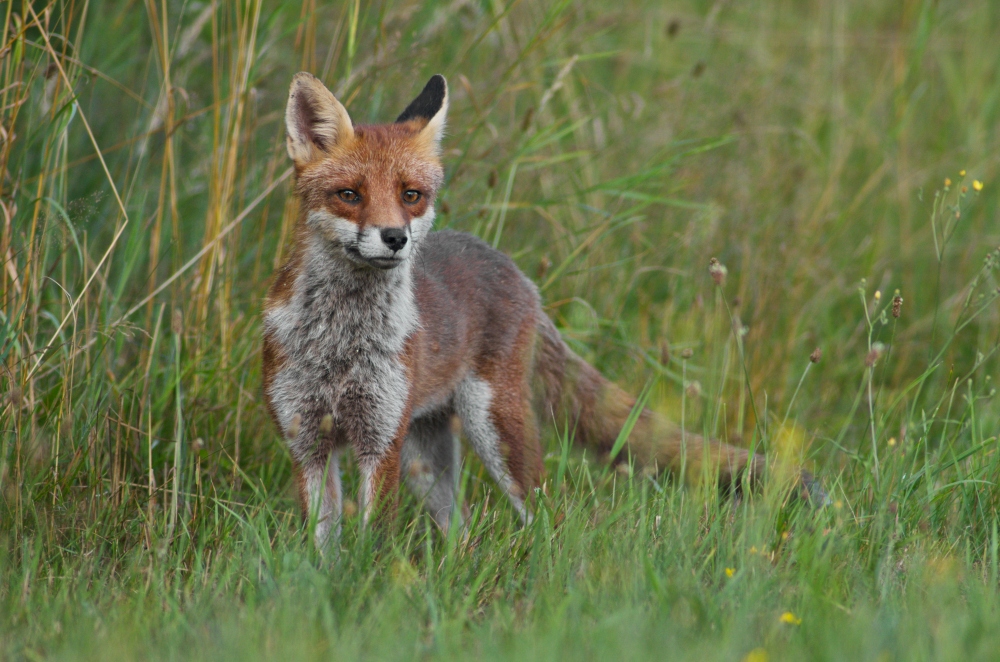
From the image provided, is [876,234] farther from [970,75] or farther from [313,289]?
[313,289]

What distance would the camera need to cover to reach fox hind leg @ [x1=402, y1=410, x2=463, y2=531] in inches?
193

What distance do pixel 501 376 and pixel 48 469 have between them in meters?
2.01

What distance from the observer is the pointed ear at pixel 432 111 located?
4.29 metres

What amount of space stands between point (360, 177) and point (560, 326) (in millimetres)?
2120

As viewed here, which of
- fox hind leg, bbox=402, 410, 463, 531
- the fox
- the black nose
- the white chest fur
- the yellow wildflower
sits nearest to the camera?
the yellow wildflower

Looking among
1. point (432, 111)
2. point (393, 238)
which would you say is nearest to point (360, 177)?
point (393, 238)

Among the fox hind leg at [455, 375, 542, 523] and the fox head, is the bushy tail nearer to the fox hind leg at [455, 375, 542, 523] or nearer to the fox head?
the fox hind leg at [455, 375, 542, 523]

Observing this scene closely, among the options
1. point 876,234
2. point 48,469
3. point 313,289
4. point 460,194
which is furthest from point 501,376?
point 876,234

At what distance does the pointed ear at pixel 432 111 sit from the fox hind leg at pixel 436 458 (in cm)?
140

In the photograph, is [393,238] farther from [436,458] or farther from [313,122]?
[436,458]

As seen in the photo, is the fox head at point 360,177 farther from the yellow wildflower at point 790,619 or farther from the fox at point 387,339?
the yellow wildflower at point 790,619

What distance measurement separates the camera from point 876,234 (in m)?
7.08

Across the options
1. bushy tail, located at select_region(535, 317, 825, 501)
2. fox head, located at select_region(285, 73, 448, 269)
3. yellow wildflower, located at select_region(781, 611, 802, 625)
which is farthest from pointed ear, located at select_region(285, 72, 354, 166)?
yellow wildflower, located at select_region(781, 611, 802, 625)

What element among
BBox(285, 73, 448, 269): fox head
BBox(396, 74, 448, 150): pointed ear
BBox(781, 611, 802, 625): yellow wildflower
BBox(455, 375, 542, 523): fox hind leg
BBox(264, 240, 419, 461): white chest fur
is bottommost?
BBox(455, 375, 542, 523): fox hind leg
